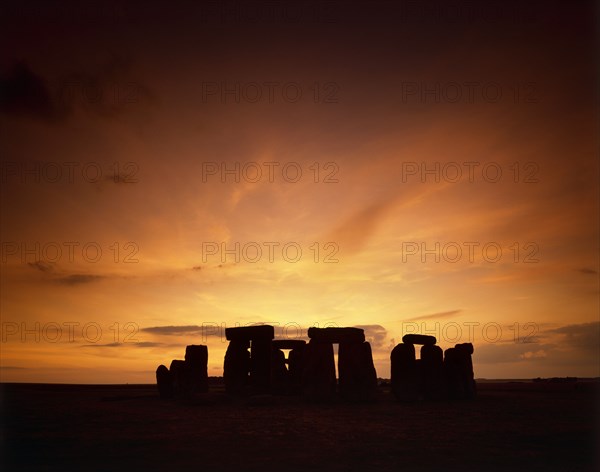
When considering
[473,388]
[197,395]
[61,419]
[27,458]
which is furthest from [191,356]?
[27,458]

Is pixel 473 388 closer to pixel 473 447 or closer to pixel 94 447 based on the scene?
pixel 473 447

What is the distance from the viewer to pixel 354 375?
819 inches

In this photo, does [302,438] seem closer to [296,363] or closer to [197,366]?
[197,366]

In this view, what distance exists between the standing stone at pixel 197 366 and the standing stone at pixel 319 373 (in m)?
4.27

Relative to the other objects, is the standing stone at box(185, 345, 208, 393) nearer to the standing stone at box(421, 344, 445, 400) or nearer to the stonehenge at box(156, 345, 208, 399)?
the stonehenge at box(156, 345, 208, 399)

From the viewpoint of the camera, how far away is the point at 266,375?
23297mm

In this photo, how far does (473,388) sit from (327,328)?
6.27m

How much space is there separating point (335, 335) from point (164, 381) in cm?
734

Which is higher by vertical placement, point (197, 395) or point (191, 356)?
point (191, 356)

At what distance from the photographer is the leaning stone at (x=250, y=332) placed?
23125 mm

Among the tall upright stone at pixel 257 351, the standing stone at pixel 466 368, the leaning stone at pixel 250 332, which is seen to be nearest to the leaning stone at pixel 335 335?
the leaning stone at pixel 250 332

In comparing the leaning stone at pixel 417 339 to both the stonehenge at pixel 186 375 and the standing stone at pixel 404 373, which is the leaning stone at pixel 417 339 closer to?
the standing stone at pixel 404 373

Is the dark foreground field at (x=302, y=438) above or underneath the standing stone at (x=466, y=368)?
underneath

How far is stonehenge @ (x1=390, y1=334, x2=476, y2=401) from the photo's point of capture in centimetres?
2136
